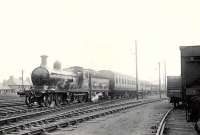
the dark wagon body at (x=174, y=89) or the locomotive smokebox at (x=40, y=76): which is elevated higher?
the locomotive smokebox at (x=40, y=76)

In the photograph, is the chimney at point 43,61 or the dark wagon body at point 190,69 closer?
the dark wagon body at point 190,69

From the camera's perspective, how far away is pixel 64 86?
79.4 feet

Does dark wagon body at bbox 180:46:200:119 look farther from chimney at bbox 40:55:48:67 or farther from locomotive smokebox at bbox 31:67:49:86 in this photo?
chimney at bbox 40:55:48:67

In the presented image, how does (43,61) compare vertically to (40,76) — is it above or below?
above

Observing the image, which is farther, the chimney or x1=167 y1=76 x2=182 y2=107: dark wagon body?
the chimney

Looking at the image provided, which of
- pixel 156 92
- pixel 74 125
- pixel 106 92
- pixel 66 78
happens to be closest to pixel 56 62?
pixel 66 78

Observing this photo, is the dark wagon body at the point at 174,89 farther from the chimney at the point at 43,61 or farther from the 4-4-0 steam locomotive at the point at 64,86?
the chimney at the point at 43,61

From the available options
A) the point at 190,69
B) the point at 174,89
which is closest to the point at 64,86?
the point at 174,89

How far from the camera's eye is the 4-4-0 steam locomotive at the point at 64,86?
72.7 ft

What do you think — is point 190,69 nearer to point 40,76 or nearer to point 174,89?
point 174,89

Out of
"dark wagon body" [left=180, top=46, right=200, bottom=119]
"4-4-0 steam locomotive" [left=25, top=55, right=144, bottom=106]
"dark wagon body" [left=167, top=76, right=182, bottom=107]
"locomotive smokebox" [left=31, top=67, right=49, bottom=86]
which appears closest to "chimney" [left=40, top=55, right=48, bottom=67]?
"4-4-0 steam locomotive" [left=25, top=55, right=144, bottom=106]

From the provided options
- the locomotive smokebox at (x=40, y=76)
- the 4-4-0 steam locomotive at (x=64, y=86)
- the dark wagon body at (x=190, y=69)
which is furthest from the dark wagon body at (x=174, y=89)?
the dark wagon body at (x=190, y=69)

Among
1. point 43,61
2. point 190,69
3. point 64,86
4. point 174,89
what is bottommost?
point 174,89

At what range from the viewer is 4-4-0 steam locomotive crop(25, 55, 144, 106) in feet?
72.7
